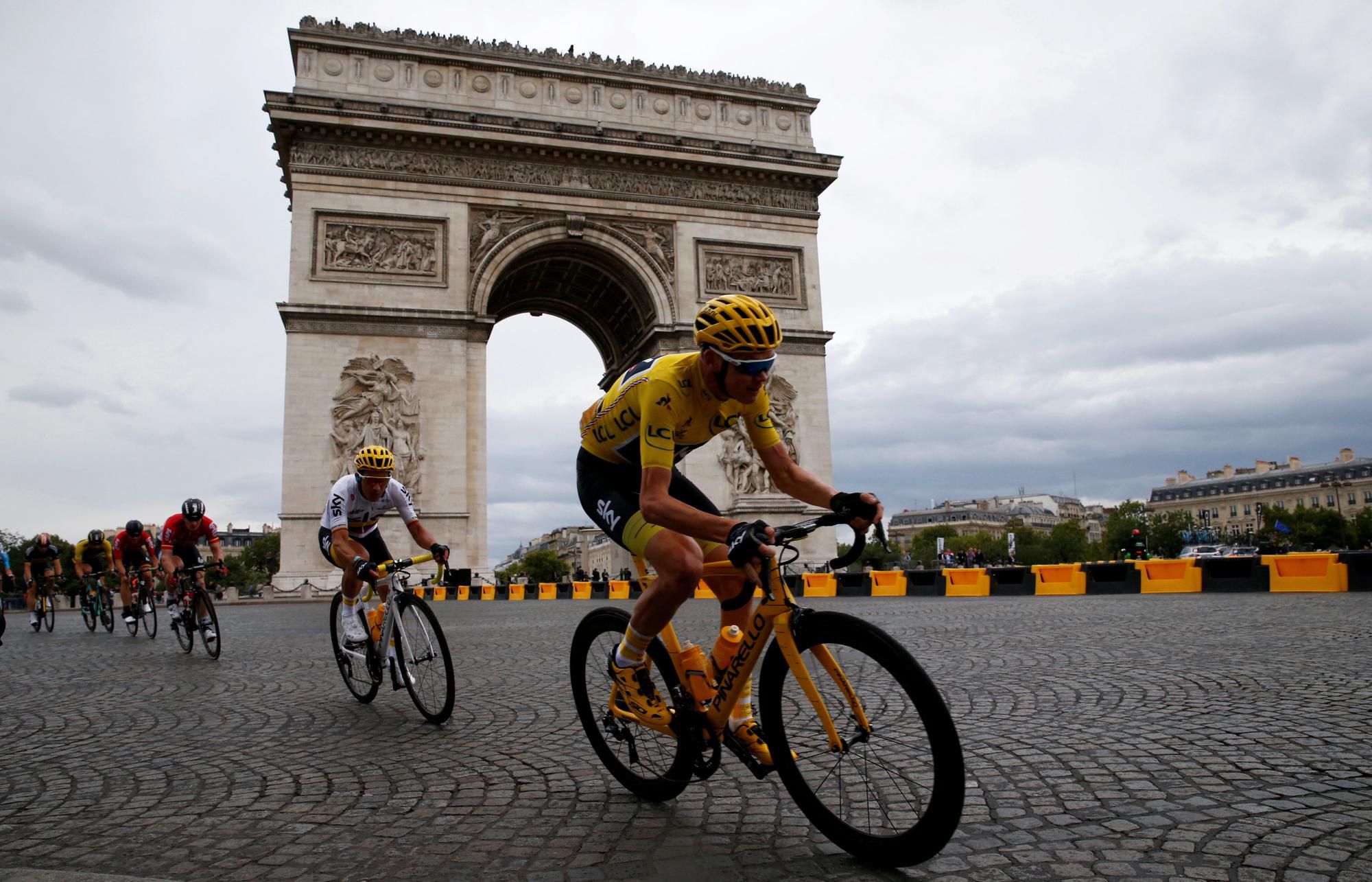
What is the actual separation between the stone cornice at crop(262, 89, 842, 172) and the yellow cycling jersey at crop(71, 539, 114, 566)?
1463cm

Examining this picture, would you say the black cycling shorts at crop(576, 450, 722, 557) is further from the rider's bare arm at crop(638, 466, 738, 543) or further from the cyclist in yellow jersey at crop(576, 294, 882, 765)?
the rider's bare arm at crop(638, 466, 738, 543)

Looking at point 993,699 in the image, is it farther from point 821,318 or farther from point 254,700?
point 821,318

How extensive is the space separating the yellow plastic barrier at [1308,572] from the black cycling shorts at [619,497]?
13205mm

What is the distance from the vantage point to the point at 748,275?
93.0 feet

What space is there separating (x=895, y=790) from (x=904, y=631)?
6.97 m

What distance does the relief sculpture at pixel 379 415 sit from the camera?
23906mm

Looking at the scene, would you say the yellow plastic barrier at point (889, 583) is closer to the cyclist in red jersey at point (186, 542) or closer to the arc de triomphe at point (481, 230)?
the arc de triomphe at point (481, 230)

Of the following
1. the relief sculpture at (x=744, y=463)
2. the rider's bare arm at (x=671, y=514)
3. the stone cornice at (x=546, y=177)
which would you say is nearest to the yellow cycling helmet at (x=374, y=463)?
the rider's bare arm at (x=671, y=514)

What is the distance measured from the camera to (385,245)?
25250 mm

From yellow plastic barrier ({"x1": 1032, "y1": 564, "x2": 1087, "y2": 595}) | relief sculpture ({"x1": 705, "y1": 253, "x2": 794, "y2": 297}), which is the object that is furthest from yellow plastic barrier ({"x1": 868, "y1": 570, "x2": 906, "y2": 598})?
relief sculpture ({"x1": 705, "y1": 253, "x2": 794, "y2": 297})

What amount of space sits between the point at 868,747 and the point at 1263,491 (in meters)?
104

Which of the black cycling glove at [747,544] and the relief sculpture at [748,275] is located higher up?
the relief sculpture at [748,275]

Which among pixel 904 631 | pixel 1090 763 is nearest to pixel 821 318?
pixel 904 631

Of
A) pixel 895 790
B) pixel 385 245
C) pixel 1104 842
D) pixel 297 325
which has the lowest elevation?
pixel 1104 842
